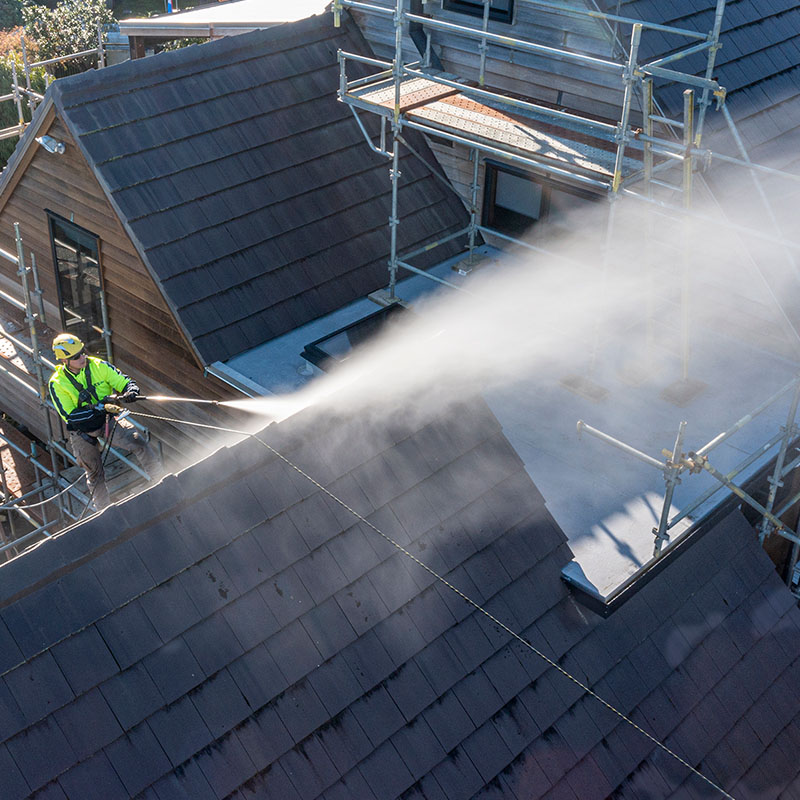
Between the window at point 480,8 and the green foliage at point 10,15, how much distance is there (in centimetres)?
2552

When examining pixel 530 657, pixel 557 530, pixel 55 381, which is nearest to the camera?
pixel 530 657

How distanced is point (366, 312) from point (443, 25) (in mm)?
3362

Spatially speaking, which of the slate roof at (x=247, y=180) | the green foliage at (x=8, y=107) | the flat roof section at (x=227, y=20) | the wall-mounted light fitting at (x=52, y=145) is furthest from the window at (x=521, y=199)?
the green foliage at (x=8, y=107)

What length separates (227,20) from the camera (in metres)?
16.1

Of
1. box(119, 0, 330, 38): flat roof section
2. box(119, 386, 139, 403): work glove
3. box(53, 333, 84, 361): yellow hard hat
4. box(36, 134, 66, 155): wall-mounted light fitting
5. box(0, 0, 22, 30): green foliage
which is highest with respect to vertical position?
box(36, 134, 66, 155): wall-mounted light fitting

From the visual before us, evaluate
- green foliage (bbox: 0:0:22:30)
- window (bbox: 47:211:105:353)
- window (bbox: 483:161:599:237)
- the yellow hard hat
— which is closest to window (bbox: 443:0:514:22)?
window (bbox: 483:161:599:237)

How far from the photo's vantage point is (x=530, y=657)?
733cm

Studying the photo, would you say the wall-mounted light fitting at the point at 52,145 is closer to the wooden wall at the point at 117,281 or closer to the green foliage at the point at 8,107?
the wooden wall at the point at 117,281

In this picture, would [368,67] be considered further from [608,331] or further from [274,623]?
[274,623]

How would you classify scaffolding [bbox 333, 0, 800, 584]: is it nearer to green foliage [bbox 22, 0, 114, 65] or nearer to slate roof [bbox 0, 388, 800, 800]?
slate roof [bbox 0, 388, 800, 800]

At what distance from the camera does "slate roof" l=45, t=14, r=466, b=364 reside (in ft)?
37.9

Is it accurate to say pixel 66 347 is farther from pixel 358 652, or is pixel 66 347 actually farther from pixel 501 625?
pixel 501 625

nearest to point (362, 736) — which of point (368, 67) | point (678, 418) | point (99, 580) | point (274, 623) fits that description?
point (274, 623)

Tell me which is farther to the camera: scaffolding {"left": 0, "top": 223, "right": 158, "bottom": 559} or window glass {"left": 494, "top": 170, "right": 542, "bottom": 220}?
window glass {"left": 494, "top": 170, "right": 542, "bottom": 220}
